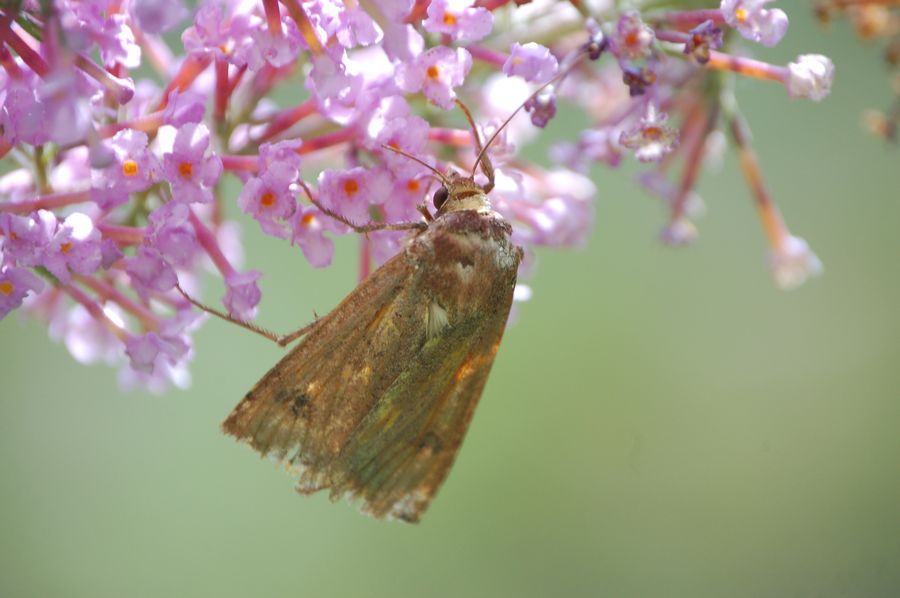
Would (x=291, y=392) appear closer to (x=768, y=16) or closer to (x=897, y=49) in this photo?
(x=768, y=16)

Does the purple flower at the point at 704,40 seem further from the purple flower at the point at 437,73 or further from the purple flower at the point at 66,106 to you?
the purple flower at the point at 66,106

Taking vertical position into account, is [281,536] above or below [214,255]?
below

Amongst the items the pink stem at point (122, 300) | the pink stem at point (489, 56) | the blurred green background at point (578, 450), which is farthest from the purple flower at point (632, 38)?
the blurred green background at point (578, 450)

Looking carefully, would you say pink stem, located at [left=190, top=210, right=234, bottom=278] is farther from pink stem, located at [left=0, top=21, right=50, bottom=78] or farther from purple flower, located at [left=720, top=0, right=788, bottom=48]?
purple flower, located at [left=720, top=0, right=788, bottom=48]

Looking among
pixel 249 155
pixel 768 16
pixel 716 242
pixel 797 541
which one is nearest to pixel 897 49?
pixel 768 16

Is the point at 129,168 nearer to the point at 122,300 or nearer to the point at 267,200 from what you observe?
the point at 267,200

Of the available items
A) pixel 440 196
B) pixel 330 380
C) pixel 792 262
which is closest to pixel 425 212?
pixel 440 196

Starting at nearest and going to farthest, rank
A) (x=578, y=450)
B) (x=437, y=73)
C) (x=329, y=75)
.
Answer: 1. (x=329, y=75)
2. (x=437, y=73)
3. (x=578, y=450)
